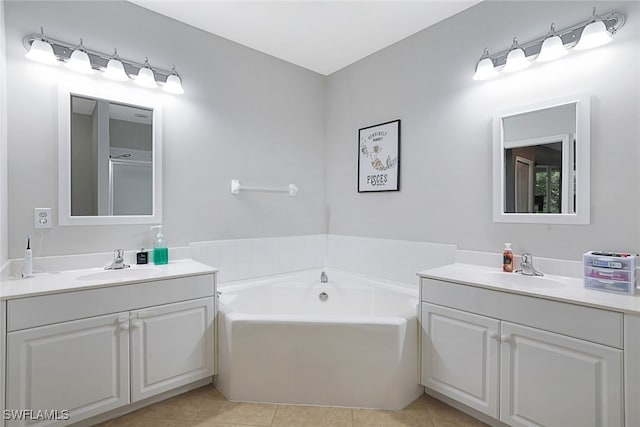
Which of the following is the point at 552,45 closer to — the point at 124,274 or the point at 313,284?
the point at 313,284

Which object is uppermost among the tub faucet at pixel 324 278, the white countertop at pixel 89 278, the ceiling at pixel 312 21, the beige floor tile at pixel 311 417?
the ceiling at pixel 312 21

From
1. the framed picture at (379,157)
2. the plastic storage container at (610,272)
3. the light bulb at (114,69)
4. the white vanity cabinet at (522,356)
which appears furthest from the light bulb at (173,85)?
the plastic storage container at (610,272)

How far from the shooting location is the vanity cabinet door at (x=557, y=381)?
1.31 m

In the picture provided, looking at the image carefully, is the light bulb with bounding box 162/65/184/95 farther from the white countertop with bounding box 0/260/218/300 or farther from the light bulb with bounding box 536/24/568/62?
the light bulb with bounding box 536/24/568/62

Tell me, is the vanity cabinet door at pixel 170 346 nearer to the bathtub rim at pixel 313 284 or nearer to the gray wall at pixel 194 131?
the bathtub rim at pixel 313 284

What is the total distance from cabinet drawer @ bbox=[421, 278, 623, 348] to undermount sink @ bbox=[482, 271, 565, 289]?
0.13 metres

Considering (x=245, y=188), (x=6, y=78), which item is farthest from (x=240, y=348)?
(x=6, y=78)

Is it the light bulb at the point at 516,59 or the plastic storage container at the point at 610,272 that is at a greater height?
the light bulb at the point at 516,59

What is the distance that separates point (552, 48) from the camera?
174 centimetres

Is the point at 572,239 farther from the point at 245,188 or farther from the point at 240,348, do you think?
the point at 245,188

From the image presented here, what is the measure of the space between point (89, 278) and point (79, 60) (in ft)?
4.25

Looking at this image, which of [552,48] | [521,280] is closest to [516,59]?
[552,48]

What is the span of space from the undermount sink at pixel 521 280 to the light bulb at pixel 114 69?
8.48ft

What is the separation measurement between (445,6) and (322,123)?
146cm
